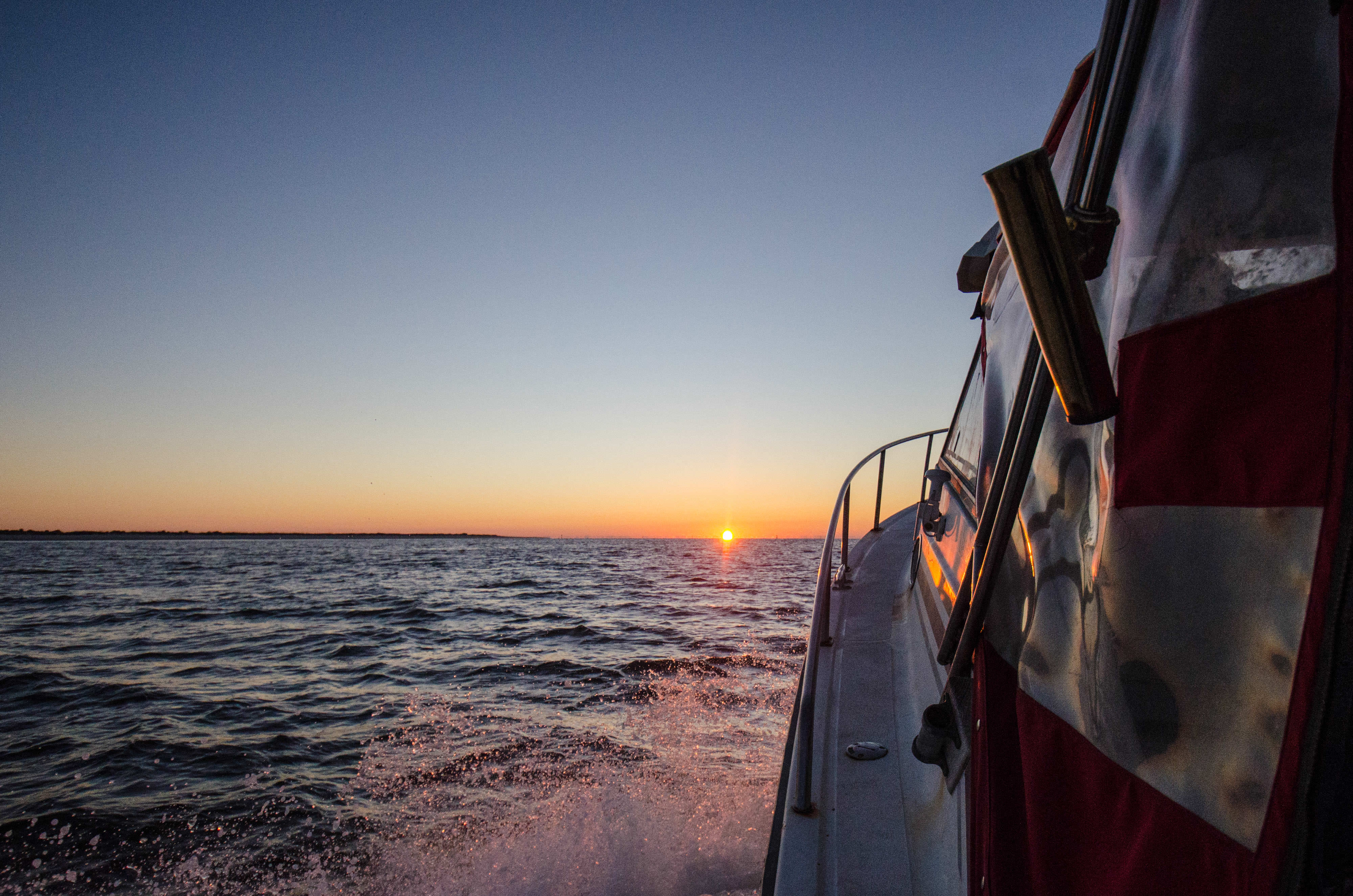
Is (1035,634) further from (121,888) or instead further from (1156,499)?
(121,888)

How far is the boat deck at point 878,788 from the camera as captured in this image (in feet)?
4.88

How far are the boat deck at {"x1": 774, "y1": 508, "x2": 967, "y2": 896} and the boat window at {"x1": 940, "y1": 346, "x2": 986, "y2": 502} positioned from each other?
0.54 m

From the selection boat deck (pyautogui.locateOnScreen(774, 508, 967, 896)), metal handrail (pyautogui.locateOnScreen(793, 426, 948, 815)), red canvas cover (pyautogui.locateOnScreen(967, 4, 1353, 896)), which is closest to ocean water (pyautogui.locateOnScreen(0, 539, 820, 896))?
boat deck (pyautogui.locateOnScreen(774, 508, 967, 896))

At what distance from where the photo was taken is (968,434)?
288cm

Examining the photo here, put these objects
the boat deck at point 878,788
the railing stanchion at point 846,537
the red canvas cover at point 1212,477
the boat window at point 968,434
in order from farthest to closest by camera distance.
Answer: the railing stanchion at point 846,537 < the boat window at point 968,434 < the boat deck at point 878,788 < the red canvas cover at point 1212,477

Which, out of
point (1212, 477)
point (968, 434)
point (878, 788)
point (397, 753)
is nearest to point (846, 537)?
point (968, 434)

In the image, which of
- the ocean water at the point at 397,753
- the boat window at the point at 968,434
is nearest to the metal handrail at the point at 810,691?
the boat window at the point at 968,434

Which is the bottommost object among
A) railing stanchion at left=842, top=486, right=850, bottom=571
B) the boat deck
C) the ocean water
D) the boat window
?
the ocean water

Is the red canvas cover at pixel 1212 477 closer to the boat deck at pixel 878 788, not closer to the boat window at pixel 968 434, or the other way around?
the boat deck at pixel 878 788

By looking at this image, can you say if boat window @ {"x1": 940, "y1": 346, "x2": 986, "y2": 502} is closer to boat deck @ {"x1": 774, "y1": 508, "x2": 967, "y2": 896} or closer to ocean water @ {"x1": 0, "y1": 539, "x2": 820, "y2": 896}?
boat deck @ {"x1": 774, "y1": 508, "x2": 967, "y2": 896}

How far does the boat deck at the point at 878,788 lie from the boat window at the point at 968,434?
541 mm

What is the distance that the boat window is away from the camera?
8.27 ft

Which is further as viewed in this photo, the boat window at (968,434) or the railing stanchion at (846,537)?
the railing stanchion at (846,537)

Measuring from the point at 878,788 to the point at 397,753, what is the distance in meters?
4.67
